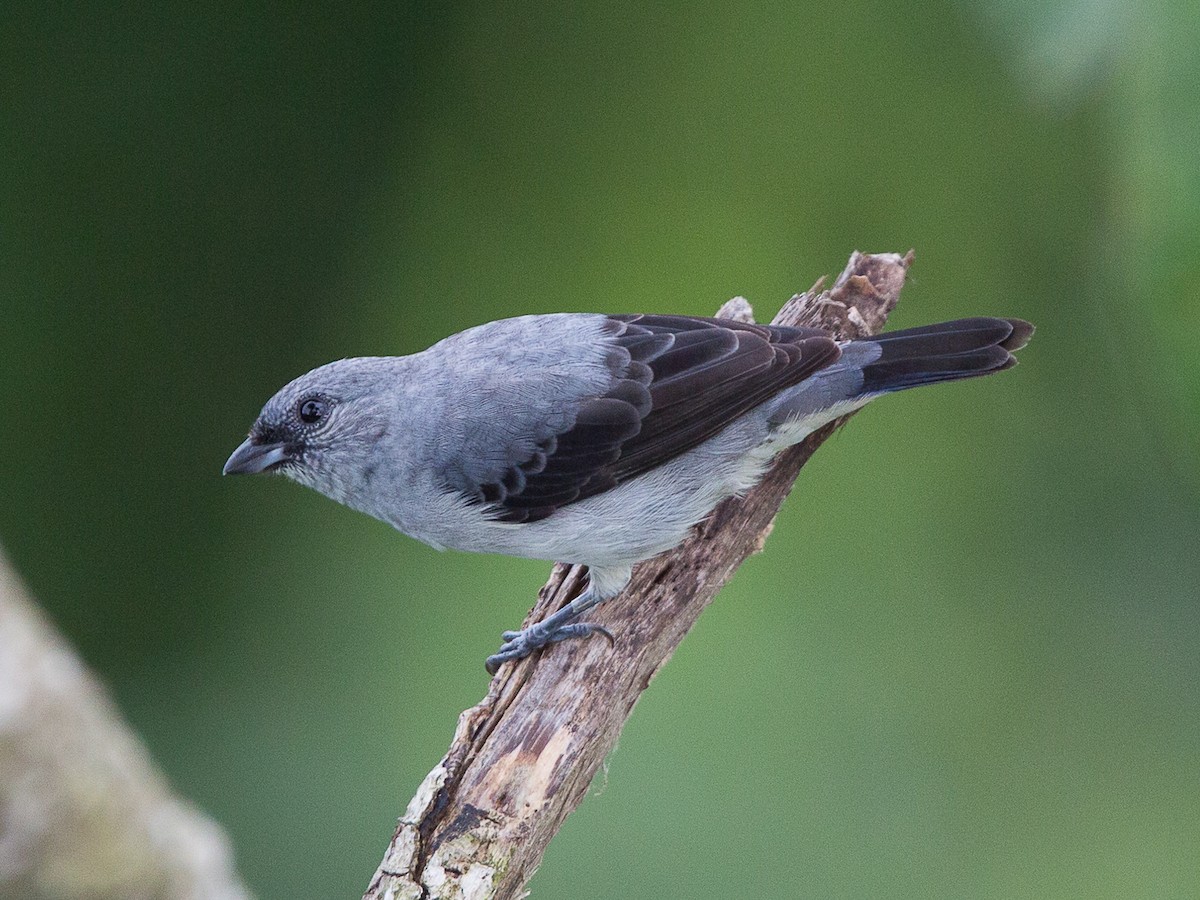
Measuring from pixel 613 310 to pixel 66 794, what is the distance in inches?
137

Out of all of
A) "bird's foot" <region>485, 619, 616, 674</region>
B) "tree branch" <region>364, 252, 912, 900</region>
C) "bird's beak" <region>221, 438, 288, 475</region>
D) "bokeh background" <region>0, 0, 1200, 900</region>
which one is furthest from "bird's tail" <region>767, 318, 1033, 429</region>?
"bird's beak" <region>221, 438, 288, 475</region>

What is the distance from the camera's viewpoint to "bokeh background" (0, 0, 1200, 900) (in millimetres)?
3951

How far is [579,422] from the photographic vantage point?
115 inches

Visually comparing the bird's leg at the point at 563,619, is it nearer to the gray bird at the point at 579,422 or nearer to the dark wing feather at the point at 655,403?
the gray bird at the point at 579,422

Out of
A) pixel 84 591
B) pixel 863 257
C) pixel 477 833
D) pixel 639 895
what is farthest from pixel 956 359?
pixel 84 591

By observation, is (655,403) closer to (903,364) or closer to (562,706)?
(903,364)

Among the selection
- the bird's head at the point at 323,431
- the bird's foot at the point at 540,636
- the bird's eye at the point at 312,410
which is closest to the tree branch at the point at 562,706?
the bird's foot at the point at 540,636

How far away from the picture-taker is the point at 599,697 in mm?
A: 2797

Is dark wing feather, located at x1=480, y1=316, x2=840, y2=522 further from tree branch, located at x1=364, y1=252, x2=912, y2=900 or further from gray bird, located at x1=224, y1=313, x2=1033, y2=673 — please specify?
tree branch, located at x1=364, y1=252, x2=912, y2=900

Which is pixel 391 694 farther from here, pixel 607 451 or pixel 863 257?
pixel 863 257

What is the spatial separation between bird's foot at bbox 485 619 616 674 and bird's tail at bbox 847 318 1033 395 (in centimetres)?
98

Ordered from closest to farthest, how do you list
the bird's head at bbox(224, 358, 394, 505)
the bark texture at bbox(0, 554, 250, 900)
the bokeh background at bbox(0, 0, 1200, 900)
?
the bark texture at bbox(0, 554, 250, 900), the bird's head at bbox(224, 358, 394, 505), the bokeh background at bbox(0, 0, 1200, 900)

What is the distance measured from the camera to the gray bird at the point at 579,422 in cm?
294

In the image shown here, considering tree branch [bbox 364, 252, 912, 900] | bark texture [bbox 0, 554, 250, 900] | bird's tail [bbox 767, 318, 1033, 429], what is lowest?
bark texture [bbox 0, 554, 250, 900]
